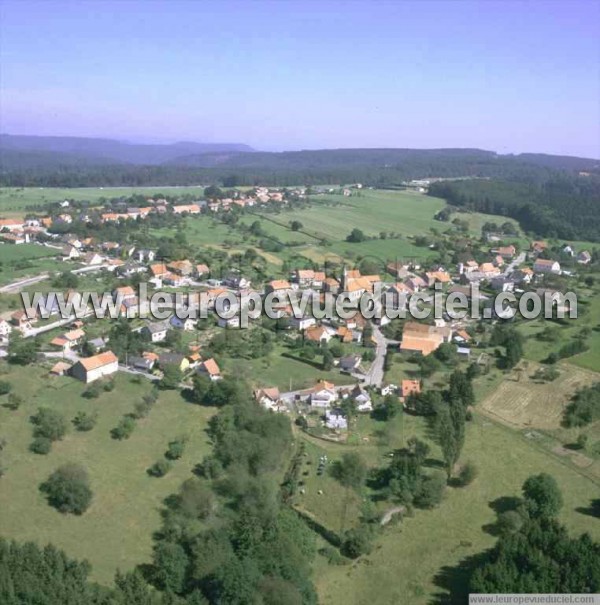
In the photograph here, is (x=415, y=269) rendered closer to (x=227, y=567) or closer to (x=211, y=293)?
(x=211, y=293)

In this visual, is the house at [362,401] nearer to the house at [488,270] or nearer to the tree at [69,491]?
the tree at [69,491]

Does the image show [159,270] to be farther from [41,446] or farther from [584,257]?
[584,257]

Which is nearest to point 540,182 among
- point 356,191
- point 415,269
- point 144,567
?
point 356,191

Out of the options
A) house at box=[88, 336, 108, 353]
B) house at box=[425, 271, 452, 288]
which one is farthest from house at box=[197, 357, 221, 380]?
house at box=[425, 271, 452, 288]

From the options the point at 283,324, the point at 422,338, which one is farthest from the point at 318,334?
the point at 422,338

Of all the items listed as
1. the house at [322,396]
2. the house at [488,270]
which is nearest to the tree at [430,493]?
the house at [322,396]

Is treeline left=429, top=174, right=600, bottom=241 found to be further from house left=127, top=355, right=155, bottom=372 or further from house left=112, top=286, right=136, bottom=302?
house left=127, top=355, right=155, bottom=372
